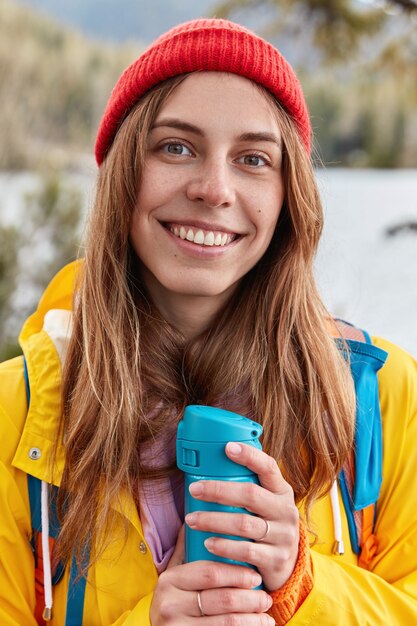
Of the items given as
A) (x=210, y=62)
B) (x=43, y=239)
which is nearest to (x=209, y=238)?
(x=210, y=62)

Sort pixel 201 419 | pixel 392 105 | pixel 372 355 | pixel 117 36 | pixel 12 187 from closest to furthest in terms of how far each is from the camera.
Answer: pixel 201 419, pixel 372 355, pixel 12 187, pixel 392 105, pixel 117 36

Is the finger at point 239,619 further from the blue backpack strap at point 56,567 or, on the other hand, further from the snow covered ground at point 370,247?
the snow covered ground at point 370,247

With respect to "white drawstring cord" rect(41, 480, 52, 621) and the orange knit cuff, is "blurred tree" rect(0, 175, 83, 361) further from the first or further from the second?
the orange knit cuff

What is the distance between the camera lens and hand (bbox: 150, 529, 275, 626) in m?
1.21

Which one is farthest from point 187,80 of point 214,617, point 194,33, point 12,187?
point 12,187

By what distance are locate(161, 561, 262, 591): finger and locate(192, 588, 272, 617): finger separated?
1cm

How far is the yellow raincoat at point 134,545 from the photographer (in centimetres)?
140

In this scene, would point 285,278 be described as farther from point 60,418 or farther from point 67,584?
point 67,584

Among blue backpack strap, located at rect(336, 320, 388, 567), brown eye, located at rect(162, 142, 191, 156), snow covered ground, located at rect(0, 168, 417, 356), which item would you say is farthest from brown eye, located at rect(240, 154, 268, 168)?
snow covered ground, located at rect(0, 168, 417, 356)

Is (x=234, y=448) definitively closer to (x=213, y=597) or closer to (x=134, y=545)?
(x=213, y=597)

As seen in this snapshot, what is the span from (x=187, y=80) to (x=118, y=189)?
0.92ft

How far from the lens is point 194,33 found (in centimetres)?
154

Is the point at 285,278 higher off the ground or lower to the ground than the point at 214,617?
higher

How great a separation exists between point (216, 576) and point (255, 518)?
120mm
